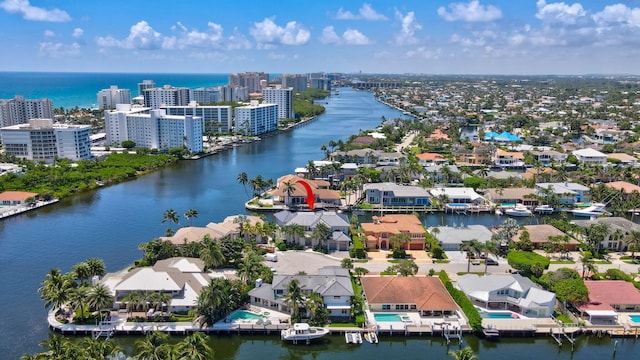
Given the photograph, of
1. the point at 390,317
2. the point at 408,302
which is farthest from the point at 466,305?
the point at 390,317

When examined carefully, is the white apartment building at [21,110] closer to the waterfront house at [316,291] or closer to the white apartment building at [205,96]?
the white apartment building at [205,96]

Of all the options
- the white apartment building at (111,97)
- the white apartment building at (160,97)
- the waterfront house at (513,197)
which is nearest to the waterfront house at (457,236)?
the waterfront house at (513,197)

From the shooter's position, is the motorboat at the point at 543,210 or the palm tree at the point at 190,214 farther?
the motorboat at the point at 543,210

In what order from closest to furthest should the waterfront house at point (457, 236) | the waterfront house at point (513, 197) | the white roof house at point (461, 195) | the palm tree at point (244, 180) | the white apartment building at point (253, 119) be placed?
1. the waterfront house at point (457, 236)
2. the waterfront house at point (513, 197)
3. the white roof house at point (461, 195)
4. the palm tree at point (244, 180)
5. the white apartment building at point (253, 119)

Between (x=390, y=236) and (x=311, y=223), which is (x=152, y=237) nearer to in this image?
(x=311, y=223)

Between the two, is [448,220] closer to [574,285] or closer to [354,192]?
[354,192]

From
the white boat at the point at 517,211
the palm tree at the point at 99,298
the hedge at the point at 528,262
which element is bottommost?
the white boat at the point at 517,211

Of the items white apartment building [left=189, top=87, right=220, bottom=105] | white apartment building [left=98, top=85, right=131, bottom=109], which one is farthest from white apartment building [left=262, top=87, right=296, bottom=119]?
white apartment building [left=98, top=85, right=131, bottom=109]
